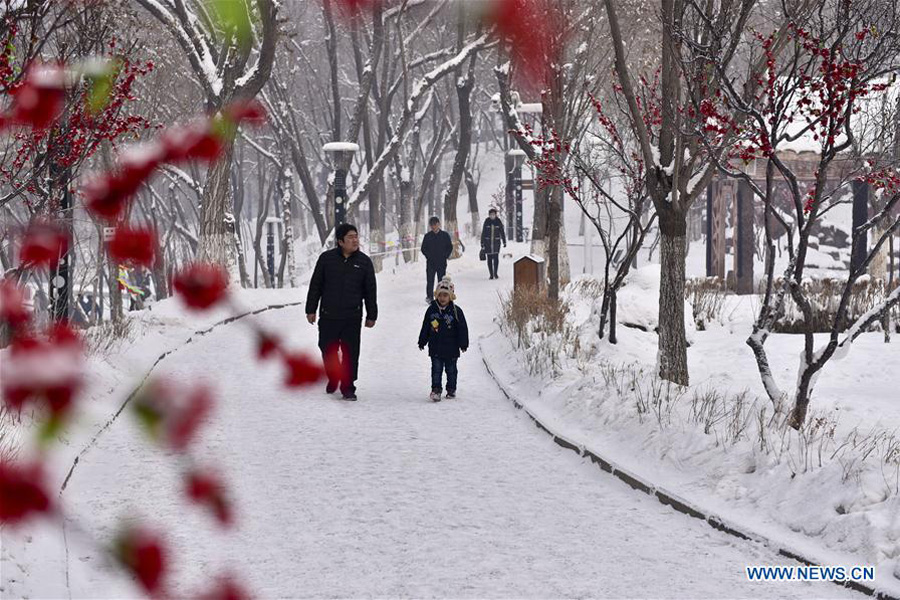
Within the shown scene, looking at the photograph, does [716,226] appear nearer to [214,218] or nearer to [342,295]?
[214,218]

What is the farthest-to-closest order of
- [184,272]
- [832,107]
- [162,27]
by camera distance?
[162,27], [832,107], [184,272]

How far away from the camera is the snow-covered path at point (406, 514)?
584cm

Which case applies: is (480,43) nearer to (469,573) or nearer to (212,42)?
(212,42)

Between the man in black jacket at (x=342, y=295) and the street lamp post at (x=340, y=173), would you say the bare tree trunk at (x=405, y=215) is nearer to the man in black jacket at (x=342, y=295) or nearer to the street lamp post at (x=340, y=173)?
the street lamp post at (x=340, y=173)

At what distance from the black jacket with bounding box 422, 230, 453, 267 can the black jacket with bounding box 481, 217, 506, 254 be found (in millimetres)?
6469

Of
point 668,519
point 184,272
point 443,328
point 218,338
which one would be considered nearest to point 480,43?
point 218,338

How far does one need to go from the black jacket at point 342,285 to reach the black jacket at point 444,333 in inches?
26.5

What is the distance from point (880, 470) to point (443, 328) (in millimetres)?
5947

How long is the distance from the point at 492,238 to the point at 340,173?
4948 millimetres

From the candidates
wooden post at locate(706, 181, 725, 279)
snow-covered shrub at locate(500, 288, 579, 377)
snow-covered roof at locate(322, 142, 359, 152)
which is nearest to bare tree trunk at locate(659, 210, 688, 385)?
snow-covered shrub at locate(500, 288, 579, 377)

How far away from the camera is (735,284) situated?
27234 millimetres

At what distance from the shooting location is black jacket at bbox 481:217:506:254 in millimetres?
28266

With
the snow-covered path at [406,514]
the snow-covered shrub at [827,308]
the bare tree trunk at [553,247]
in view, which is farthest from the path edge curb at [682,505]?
the snow-covered shrub at [827,308]

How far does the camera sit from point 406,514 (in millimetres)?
7152
